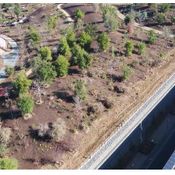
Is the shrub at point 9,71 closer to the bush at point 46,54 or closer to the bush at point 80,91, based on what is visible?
the bush at point 46,54

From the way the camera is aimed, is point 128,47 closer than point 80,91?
No

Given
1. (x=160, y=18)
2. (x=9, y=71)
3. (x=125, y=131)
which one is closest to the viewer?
(x=125, y=131)

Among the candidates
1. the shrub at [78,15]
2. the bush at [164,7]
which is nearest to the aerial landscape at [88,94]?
the shrub at [78,15]

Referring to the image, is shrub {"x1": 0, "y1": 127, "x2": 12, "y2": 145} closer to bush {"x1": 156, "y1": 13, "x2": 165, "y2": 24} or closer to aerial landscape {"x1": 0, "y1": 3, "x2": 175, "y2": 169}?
aerial landscape {"x1": 0, "y1": 3, "x2": 175, "y2": 169}

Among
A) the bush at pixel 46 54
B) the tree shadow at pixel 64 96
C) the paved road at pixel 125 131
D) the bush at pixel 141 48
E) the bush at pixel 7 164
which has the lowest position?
the paved road at pixel 125 131

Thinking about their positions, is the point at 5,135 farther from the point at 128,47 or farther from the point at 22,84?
the point at 128,47

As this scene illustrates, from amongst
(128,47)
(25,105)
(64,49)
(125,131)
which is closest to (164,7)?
(128,47)
